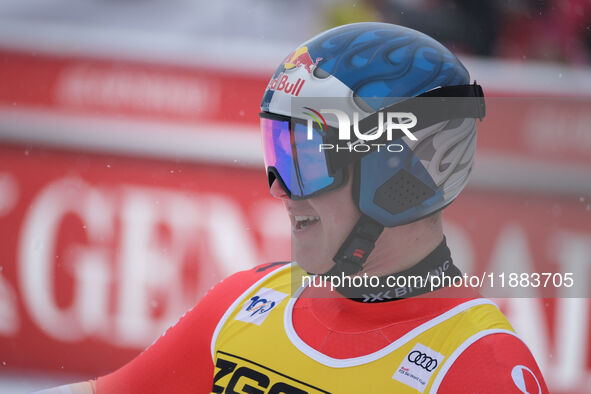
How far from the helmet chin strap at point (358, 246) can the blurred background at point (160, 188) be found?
2.43 m

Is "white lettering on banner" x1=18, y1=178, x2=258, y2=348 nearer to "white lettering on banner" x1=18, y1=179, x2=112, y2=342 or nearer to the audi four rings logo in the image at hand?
"white lettering on banner" x1=18, y1=179, x2=112, y2=342

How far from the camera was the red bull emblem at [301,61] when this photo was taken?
157 cm

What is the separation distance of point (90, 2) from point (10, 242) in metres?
4.21

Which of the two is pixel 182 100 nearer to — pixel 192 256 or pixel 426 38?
pixel 192 256

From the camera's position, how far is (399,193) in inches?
62.0

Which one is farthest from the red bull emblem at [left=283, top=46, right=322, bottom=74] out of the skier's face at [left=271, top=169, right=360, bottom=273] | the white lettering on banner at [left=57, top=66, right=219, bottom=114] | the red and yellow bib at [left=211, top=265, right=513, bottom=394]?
the white lettering on banner at [left=57, top=66, right=219, bottom=114]

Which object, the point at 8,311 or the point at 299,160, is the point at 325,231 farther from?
the point at 8,311

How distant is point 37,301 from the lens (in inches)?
163

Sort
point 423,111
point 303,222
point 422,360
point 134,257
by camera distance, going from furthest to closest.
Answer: point 134,257, point 303,222, point 423,111, point 422,360

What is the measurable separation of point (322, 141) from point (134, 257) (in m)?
2.81

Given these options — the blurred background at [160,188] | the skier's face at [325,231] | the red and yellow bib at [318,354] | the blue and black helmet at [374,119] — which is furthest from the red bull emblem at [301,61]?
the blurred background at [160,188]


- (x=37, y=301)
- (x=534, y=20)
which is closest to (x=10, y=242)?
(x=37, y=301)

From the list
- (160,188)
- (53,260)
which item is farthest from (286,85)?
(53,260)

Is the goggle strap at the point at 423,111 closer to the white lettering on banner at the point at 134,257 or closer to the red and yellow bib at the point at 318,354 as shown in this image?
the red and yellow bib at the point at 318,354
